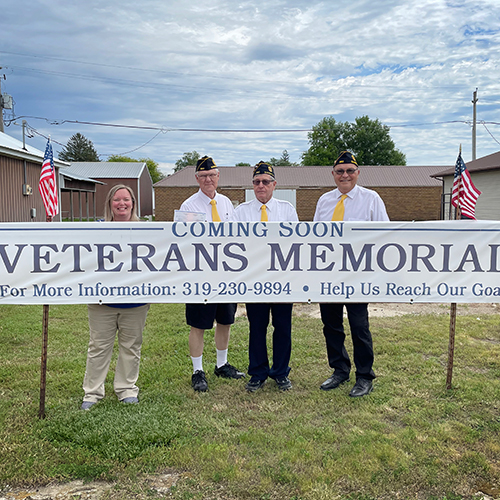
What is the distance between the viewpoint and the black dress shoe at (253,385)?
4.25 meters

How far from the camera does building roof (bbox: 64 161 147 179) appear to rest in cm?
4941

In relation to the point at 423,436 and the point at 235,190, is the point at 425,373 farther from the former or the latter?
the point at 235,190

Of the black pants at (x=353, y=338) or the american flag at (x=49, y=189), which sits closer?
the american flag at (x=49, y=189)

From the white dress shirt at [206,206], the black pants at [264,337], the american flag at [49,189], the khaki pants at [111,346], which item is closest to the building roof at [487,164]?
the white dress shirt at [206,206]

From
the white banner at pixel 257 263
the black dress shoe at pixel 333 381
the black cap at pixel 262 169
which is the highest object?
the black cap at pixel 262 169

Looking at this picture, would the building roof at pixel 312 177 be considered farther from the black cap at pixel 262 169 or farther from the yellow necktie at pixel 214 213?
the black cap at pixel 262 169

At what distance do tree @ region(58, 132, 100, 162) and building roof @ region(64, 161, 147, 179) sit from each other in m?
41.2

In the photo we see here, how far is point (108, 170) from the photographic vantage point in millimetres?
51094

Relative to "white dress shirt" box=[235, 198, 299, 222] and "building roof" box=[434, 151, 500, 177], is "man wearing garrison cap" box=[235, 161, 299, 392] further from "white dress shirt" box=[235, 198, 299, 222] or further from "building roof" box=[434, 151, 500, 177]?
"building roof" box=[434, 151, 500, 177]

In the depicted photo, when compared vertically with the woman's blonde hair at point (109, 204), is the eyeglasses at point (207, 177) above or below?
above

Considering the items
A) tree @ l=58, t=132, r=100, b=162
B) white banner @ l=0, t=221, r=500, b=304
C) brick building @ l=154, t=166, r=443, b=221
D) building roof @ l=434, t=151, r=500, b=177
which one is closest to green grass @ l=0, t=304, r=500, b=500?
white banner @ l=0, t=221, r=500, b=304

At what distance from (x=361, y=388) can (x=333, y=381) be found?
295mm

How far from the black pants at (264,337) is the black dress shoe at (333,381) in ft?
1.15

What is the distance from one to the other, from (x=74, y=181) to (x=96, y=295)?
28739 mm
